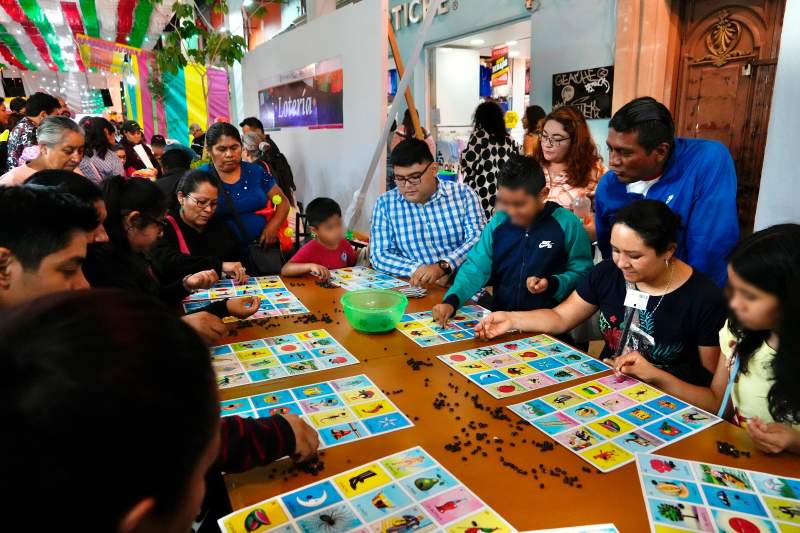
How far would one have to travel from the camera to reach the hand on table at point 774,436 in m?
1.15

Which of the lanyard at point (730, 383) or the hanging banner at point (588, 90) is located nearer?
the lanyard at point (730, 383)

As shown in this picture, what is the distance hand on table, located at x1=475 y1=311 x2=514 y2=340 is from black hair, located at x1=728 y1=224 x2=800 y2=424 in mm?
734

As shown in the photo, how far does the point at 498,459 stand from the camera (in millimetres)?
1162

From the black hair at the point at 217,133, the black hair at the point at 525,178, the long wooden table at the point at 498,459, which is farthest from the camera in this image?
the black hair at the point at 217,133

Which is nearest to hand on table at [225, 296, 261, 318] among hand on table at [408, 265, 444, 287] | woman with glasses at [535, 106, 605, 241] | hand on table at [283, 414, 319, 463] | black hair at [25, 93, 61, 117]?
hand on table at [408, 265, 444, 287]

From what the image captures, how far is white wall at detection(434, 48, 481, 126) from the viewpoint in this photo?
7504 millimetres

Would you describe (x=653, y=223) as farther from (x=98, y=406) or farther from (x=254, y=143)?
(x=254, y=143)

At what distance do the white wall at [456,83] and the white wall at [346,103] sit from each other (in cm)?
230

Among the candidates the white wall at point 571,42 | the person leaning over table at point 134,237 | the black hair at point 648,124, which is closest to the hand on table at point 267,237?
the person leaning over table at point 134,237

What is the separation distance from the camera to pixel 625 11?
167 inches

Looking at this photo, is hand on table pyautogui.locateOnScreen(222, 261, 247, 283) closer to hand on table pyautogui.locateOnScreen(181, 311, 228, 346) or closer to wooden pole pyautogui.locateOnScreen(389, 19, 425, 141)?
hand on table pyautogui.locateOnScreen(181, 311, 228, 346)

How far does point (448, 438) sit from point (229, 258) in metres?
2.13

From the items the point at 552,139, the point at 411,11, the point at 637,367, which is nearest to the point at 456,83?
the point at 411,11

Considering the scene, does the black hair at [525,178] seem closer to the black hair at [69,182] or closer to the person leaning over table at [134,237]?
the person leaning over table at [134,237]
